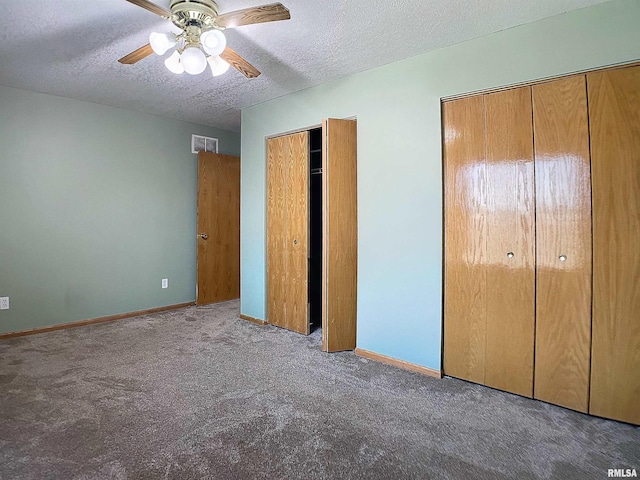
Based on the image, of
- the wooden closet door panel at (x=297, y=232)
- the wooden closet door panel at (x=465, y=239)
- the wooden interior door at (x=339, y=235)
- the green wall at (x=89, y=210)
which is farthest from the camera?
the wooden closet door panel at (x=297, y=232)

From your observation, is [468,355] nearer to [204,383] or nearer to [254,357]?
[254,357]

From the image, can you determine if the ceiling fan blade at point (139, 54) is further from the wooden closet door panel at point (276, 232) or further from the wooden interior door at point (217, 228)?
the wooden interior door at point (217, 228)

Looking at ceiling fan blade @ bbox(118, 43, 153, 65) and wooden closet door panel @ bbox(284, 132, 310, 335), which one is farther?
wooden closet door panel @ bbox(284, 132, 310, 335)

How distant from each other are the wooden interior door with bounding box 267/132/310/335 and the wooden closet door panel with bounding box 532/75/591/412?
2.04 m

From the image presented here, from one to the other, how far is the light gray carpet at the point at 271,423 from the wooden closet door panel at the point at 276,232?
87cm

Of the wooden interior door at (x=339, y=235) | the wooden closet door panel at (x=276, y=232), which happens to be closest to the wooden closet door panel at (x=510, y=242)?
the wooden interior door at (x=339, y=235)

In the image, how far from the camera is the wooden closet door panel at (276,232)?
3785mm

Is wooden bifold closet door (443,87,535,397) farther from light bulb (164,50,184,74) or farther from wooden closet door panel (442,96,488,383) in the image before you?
light bulb (164,50,184,74)

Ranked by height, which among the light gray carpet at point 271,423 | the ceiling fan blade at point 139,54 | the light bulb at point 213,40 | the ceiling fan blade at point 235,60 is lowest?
the light gray carpet at point 271,423

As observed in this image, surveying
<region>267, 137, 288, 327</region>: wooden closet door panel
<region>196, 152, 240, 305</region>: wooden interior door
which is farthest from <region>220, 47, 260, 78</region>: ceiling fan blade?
<region>196, 152, 240, 305</region>: wooden interior door

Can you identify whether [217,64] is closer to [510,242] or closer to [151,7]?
[151,7]

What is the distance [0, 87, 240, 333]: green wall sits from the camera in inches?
137

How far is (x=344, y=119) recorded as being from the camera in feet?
10.3

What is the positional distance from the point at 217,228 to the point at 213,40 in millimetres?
3380
